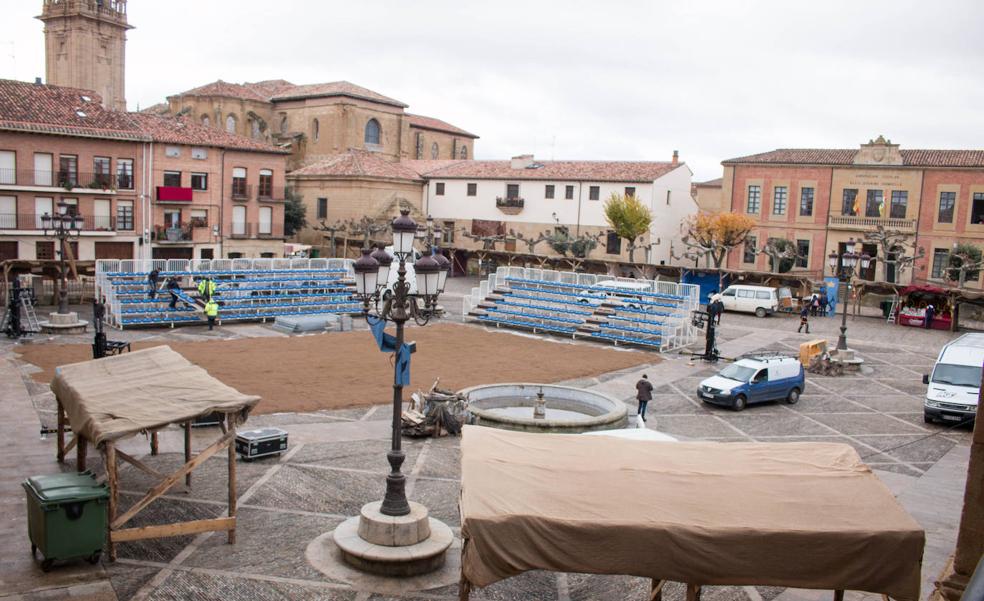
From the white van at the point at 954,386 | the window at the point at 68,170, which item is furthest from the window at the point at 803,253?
the window at the point at 68,170

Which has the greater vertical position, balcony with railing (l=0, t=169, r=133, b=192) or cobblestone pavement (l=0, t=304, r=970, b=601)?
balcony with railing (l=0, t=169, r=133, b=192)

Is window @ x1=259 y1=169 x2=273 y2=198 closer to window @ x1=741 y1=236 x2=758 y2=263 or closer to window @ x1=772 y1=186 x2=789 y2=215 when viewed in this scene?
window @ x1=741 y1=236 x2=758 y2=263

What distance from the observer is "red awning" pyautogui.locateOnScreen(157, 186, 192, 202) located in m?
43.2

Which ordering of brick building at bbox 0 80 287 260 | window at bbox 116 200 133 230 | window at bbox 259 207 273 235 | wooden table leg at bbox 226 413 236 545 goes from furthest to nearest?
1. window at bbox 259 207 273 235
2. window at bbox 116 200 133 230
3. brick building at bbox 0 80 287 260
4. wooden table leg at bbox 226 413 236 545

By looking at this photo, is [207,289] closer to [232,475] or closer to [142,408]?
[142,408]

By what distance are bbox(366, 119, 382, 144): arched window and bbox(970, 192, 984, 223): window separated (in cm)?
4247

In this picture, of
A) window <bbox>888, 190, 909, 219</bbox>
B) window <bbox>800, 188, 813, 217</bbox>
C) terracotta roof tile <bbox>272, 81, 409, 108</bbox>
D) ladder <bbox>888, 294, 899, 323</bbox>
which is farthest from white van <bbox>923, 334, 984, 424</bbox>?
terracotta roof tile <bbox>272, 81, 409, 108</bbox>

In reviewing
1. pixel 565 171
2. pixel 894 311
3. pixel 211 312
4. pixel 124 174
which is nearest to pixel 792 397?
pixel 894 311

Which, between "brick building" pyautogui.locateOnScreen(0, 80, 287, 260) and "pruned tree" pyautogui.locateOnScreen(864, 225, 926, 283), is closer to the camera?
"brick building" pyautogui.locateOnScreen(0, 80, 287, 260)

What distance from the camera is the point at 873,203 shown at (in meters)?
50.3

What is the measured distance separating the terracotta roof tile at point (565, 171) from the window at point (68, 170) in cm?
2644

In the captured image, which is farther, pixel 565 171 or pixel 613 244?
pixel 565 171

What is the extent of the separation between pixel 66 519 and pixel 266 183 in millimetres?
41122

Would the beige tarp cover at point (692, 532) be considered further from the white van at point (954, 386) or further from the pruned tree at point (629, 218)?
the pruned tree at point (629, 218)
